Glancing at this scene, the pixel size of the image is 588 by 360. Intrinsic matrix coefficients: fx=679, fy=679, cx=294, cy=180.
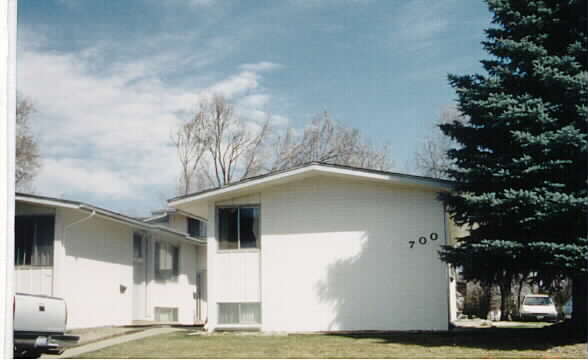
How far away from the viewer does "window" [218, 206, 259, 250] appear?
15227mm

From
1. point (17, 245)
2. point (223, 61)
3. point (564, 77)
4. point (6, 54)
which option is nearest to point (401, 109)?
point (223, 61)

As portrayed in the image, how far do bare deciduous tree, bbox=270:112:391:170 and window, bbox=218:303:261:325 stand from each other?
12300 mm

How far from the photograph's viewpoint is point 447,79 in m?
12.2

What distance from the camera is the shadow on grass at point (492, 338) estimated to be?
10766mm

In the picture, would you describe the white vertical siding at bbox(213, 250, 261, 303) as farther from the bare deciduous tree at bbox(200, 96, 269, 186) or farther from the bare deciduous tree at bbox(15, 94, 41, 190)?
the bare deciduous tree at bbox(200, 96, 269, 186)

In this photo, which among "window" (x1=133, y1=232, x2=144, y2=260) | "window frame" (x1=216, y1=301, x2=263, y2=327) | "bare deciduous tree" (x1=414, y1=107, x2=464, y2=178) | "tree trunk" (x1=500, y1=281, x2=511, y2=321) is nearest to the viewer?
"window frame" (x1=216, y1=301, x2=263, y2=327)

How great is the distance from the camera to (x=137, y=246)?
2000cm

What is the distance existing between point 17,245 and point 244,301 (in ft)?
18.7

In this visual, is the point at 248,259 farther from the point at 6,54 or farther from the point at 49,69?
the point at 6,54

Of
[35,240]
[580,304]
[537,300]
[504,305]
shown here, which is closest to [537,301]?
[537,300]

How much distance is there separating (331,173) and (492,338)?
4.75 metres

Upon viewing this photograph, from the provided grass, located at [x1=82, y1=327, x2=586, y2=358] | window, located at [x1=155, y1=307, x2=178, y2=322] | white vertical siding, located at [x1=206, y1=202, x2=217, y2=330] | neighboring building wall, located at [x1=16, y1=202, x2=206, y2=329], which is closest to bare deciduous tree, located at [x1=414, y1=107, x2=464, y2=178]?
neighboring building wall, located at [x1=16, y1=202, x2=206, y2=329]

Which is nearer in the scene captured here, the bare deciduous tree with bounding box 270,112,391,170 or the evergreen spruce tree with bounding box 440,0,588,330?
the evergreen spruce tree with bounding box 440,0,588,330

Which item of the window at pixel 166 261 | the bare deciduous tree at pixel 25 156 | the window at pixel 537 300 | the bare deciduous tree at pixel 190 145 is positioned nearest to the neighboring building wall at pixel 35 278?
the window at pixel 166 261
